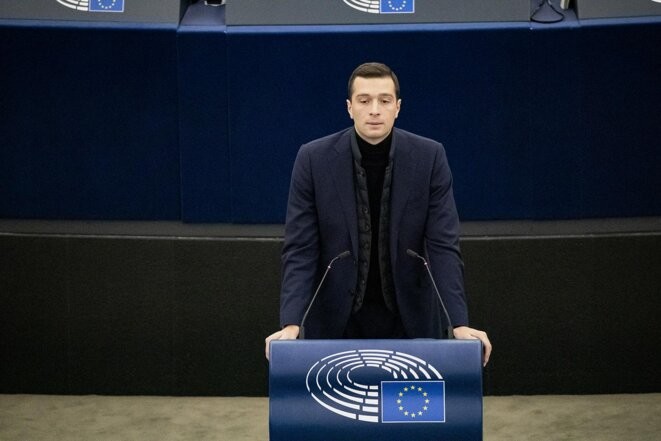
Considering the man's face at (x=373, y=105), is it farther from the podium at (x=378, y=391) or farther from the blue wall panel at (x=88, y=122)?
the blue wall panel at (x=88, y=122)

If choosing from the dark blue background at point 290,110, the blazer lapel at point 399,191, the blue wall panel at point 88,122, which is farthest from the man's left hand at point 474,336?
the blue wall panel at point 88,122

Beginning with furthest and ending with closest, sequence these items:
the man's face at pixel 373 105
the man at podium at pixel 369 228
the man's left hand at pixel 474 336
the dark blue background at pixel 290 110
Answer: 1. the dark blue background at pixel 290 110
2. the man at podium at pixel 369 228
3. the man's face at pixel 373 105
4. the man's left hand at pixel 474 336

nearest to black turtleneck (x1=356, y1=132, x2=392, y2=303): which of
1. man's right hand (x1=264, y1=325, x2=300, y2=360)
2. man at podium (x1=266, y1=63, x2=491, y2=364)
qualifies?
man at podium (x1=266, y1=63, x2=491, y2=364)

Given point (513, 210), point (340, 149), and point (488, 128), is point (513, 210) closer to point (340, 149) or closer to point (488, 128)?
point (488, 128)

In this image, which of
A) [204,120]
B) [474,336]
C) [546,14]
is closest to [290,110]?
[204,120]

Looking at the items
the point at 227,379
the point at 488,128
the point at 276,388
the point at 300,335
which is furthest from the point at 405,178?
the point at 227,379

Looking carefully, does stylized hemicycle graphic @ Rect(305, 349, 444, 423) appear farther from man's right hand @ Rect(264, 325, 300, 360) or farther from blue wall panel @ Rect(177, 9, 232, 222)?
blue wall panel @ Rect(177, 9, 232, 222)

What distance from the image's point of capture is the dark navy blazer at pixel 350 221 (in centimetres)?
352

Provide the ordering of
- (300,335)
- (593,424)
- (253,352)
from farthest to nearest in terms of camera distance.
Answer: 1. (253,352)
2. (593,424)
3. (300,335)

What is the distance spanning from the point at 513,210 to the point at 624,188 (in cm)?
46

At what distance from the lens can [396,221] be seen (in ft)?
11.6

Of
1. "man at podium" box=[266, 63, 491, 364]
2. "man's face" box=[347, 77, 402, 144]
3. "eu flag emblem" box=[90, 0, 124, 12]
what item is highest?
"eu flag emblem" box=[90, 0, 124, 12]

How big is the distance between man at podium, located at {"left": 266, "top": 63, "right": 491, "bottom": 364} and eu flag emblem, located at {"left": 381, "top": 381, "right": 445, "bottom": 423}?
1.40 feet

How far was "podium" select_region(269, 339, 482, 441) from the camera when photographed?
3.09 meters
